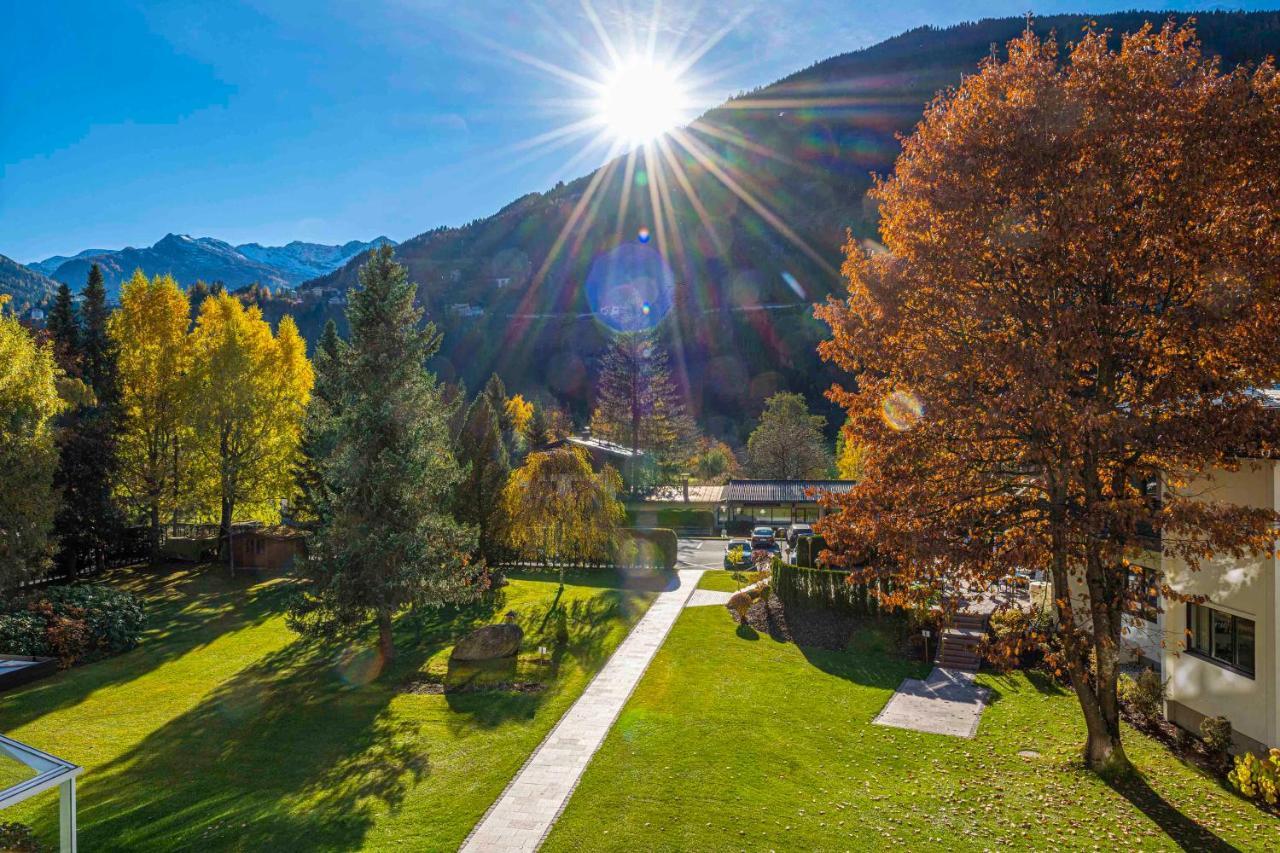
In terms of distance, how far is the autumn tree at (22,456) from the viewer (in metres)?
18.8

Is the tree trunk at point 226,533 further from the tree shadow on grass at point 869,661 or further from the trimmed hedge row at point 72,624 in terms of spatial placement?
the tree shadow on grass at point 869,661

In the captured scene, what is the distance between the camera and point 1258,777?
10.7 m

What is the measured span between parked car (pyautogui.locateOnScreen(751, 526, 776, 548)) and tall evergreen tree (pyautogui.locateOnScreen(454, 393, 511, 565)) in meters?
14.4

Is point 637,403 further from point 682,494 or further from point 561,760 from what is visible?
point 561,760

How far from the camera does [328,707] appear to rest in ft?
48.7

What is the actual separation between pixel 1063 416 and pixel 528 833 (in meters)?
9.35

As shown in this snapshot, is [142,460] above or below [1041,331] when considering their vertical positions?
below

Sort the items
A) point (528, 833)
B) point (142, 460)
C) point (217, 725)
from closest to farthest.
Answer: point (528, 833), point (217, 725), point (142, 460)

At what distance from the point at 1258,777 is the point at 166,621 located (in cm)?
2715

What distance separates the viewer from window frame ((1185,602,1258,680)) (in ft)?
40.0

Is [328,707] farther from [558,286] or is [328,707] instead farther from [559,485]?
[558,286]

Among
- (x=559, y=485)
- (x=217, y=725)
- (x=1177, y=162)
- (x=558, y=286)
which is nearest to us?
(x=1177, y=162)

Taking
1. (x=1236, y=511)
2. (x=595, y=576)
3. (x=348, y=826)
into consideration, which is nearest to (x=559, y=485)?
(x=595, y=576)

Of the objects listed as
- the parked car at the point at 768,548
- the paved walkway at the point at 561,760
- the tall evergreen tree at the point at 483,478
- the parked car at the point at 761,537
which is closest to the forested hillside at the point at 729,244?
the parked car at the point at 761,537
